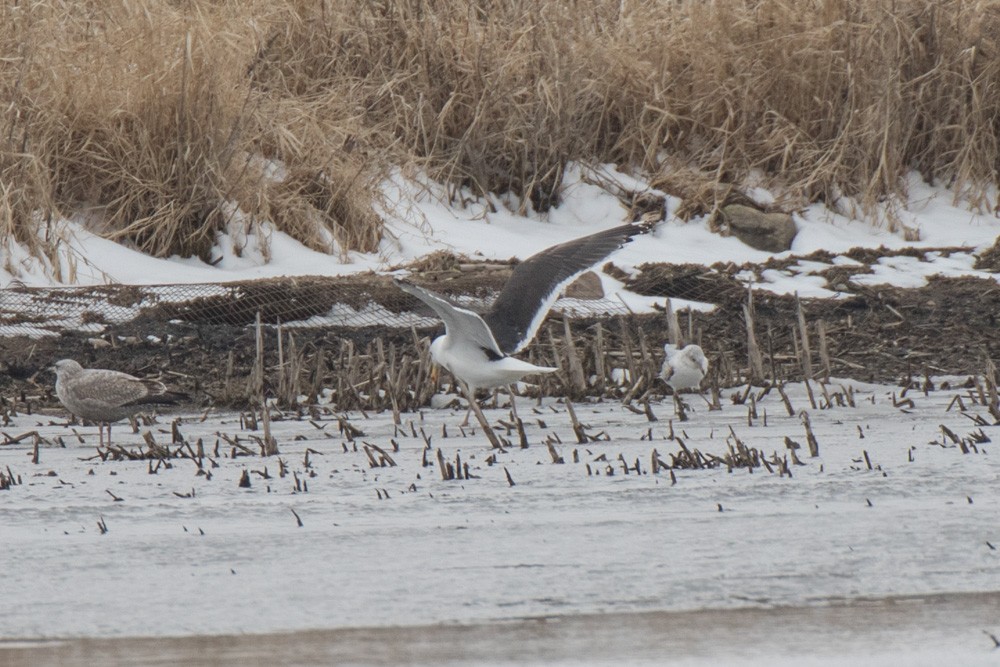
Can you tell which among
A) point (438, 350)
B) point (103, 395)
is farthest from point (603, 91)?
point (103, 395)

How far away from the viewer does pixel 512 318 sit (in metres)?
7.43

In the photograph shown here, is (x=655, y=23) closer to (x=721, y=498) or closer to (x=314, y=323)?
(x=314, y=323)

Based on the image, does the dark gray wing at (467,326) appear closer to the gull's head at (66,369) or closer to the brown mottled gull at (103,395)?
the brown mottled gull at (103,395)

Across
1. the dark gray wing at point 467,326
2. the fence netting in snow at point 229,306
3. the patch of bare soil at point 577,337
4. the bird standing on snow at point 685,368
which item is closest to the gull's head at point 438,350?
the dark gray wing at point 467,326

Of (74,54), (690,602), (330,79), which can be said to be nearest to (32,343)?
(74,54)

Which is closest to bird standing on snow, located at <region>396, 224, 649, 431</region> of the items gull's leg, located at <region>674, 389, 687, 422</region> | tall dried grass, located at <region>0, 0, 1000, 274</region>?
gull's leg, located at <region>674, 389, 687, 422</region>

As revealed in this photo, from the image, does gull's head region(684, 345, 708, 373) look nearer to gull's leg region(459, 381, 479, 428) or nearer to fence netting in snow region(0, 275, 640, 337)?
gull's leg region(459, 381, 479, 428)

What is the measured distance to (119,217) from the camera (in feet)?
34.8

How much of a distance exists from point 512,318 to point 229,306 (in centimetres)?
260

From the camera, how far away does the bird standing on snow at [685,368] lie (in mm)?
7391

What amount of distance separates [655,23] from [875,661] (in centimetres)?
1055

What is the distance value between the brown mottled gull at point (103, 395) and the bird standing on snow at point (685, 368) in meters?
2.48

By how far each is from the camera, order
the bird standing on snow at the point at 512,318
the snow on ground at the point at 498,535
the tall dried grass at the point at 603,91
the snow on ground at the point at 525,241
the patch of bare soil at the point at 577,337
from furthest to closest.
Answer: the tall dried grass at the point at 603,91 → the snow on ground at the point at 525,241 → the patch of bare soil at the point at 577,337 → the bird standing on snow at the point at 512,318 → the snow on ground at the point at 498,535

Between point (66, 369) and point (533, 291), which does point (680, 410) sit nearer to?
point (533, 291)
